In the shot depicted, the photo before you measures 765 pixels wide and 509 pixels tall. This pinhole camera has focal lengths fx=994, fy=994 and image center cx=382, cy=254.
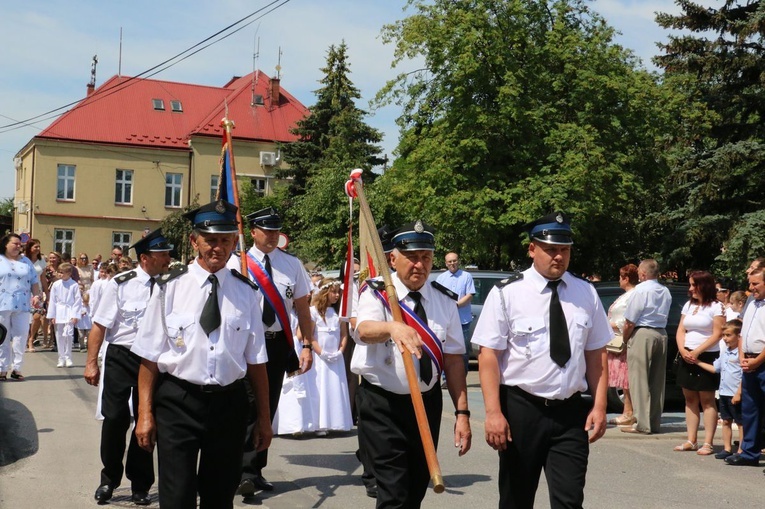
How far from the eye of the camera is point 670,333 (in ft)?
44.4

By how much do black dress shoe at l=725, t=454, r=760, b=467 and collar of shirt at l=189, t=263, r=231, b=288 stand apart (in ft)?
21.1

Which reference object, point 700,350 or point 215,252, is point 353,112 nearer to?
point 700,350

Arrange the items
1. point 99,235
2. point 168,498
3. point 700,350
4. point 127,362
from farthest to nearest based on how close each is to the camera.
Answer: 1. point 99,235
2. point 700,350
3. point 127,362
4. point 168,498

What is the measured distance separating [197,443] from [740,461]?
6526 millimetres

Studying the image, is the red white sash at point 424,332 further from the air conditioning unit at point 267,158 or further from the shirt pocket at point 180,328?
the air conditioning unit at point 267,158

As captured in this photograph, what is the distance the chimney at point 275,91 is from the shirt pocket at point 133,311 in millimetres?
55152

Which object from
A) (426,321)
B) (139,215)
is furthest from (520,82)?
(139,215)

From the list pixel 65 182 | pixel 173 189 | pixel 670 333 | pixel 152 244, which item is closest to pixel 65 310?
pixel 670 333

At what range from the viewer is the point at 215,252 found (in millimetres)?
5398

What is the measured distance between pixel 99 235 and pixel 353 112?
19.9 meters

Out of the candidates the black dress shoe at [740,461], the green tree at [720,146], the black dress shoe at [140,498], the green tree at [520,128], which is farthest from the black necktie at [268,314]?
the green tree at [520,128]

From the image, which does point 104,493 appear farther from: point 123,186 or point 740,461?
point 123,186

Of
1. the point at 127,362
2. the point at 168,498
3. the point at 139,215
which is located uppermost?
the point at 139,215

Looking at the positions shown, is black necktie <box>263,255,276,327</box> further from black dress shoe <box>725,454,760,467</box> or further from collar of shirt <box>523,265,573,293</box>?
black dress shoe <box>725,454,760,467</box>
